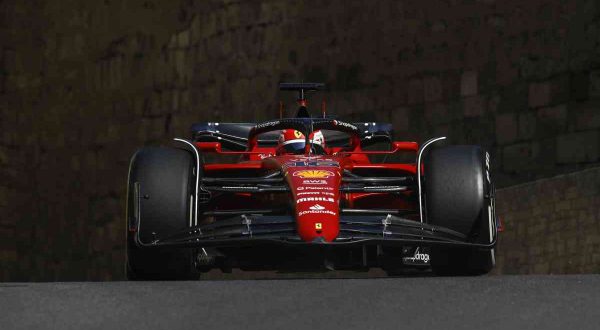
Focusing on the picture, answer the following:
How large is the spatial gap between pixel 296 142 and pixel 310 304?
437 cm

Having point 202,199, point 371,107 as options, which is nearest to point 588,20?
point 371,107

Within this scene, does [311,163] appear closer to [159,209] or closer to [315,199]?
[315,199]

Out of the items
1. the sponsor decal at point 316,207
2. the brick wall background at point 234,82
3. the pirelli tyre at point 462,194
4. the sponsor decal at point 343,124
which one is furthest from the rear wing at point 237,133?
the brick wall background at point 234,82

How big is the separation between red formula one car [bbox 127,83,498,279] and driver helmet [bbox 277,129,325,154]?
0.72 meters

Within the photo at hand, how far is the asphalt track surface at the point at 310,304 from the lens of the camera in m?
8.17

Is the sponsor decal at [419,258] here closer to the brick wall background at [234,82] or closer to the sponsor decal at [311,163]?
the sponsor decal at [311,163]

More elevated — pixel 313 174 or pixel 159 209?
pixel 313 174

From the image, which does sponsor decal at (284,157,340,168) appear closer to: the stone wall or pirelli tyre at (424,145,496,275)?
pirelli tyre at (424,145,496,275)

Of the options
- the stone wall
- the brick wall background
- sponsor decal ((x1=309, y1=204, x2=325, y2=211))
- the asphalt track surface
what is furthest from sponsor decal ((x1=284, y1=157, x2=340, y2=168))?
the brick wall background

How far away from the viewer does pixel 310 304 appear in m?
8.81

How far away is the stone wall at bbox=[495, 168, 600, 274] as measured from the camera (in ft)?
72.2

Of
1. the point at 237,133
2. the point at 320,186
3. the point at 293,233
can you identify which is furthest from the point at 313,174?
the point at 237,133

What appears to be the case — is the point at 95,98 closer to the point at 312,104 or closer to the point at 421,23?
the point at 312,104

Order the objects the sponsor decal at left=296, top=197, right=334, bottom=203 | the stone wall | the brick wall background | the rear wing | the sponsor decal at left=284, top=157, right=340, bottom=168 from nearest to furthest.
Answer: the sponsor decal at left=296, top=197, right=334, bottom=203, the sponsor decal at left=284, top=157, right=340, bottom=168, the rear wing, the stone wall, the brick wall background
